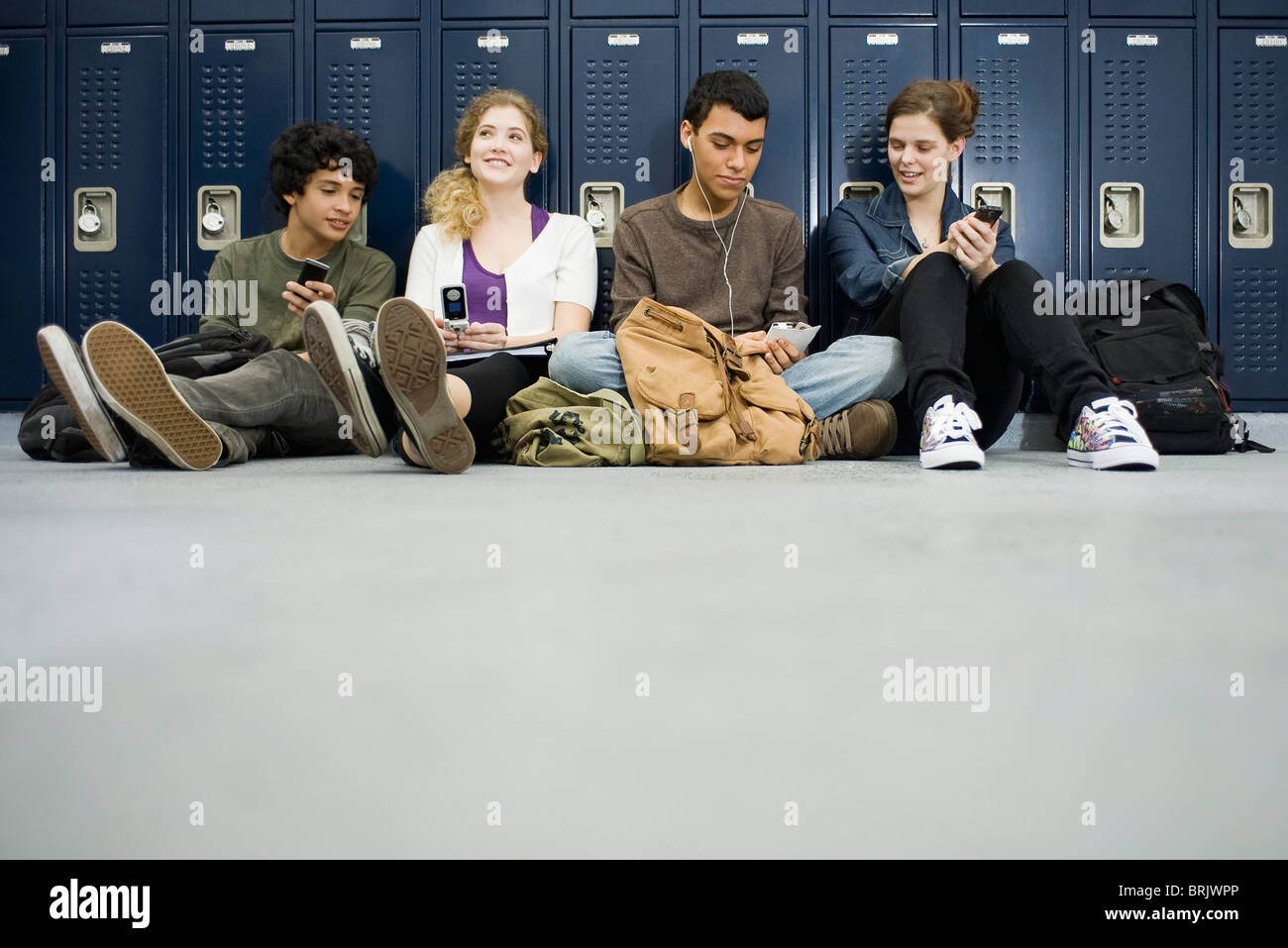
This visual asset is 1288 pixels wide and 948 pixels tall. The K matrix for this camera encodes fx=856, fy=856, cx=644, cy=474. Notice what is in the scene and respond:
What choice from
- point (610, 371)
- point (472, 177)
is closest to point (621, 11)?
point (472, 177)

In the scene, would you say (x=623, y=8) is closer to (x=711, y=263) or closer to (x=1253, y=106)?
(x=711, y=263)

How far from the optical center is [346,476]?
1.68m

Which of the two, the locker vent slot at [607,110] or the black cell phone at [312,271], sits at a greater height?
the locker vent slot at [607,110]

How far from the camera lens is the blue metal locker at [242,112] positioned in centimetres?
318

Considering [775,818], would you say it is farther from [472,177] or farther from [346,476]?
[472,177]

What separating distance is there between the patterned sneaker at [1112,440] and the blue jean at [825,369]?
1.41 feet

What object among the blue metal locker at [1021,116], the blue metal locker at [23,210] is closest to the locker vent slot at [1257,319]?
the blue metal locker at [1021,116]

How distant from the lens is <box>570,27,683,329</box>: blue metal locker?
314cm

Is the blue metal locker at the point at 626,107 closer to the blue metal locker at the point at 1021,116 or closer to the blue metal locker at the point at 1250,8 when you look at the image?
the blue metal locker at the point at 1021,116

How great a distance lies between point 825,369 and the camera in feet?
7.29

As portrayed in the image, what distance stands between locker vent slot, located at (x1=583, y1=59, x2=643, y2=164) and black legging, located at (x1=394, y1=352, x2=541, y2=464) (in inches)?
51.8

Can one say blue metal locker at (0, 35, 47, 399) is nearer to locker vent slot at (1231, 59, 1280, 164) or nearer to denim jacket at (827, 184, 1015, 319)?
denim jacket at (827, 184, 1015, 319)

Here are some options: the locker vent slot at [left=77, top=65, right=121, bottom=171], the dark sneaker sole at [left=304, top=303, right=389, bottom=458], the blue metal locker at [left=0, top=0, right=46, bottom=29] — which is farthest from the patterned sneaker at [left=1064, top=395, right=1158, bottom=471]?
the blue metal locker at [left=0, top=0, right=46, bottom=29]

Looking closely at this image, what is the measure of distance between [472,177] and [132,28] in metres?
1.60
